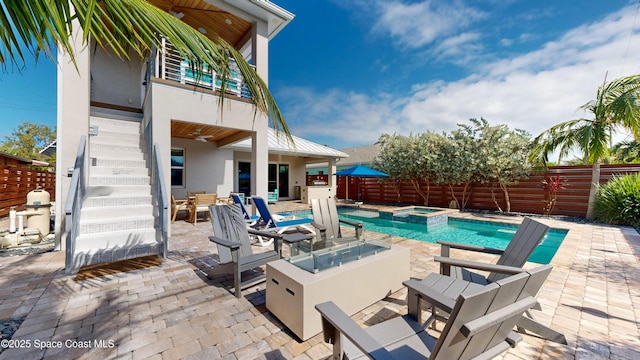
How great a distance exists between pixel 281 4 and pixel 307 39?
648 cm

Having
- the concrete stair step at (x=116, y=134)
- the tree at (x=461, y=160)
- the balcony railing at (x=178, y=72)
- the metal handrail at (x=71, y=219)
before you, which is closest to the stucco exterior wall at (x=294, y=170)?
the balcony railing at (x=178, y=72)

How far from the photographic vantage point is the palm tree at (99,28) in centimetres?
109

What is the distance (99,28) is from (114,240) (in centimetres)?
486

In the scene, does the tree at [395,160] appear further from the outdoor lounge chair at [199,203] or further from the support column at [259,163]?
the outdoor lounge chair at [199,203]

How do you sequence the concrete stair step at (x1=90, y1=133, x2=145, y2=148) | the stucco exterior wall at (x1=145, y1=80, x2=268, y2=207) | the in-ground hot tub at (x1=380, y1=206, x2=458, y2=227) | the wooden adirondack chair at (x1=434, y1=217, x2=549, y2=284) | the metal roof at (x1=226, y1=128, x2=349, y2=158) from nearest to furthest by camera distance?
the wooden adirondack chair at (x1=434, y1=217, x2=549, y2=284)
the stucco exterior wall at (x1=145, y1=80, x2=268, y2=207)
the concrete stair step at (x1=90, y1=133, x2=145, y2=148)
the in-ground hot tub at (x1=380, y1=206, x2=458, y2=227)
the metal roof at (x1=226, y1=128, x2=349, y2=158)

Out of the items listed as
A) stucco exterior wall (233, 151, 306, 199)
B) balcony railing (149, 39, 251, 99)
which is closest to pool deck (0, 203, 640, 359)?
balcony railing (149, 39, 251, 99)

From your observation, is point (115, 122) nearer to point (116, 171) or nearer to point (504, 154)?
point (116, 171)

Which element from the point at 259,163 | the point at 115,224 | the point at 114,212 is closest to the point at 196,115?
the point at 259,163

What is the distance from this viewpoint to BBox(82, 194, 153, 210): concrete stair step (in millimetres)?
5184

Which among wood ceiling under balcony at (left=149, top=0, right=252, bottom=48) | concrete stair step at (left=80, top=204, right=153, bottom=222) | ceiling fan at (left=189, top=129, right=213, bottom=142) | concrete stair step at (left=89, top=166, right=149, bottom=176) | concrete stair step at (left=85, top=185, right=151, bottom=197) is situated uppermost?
wood ceiling under balcony at (left=149, top=0, right=252, bottom=48)

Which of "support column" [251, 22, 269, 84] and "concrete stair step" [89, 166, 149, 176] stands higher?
"support column" [251, 22, 269, 84]

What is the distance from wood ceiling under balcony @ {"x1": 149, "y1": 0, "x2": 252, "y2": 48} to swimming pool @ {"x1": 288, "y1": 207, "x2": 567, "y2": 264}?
7.75 meters

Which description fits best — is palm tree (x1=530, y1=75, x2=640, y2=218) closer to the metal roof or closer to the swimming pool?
the swimming pool

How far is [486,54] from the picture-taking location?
32.2 ft
